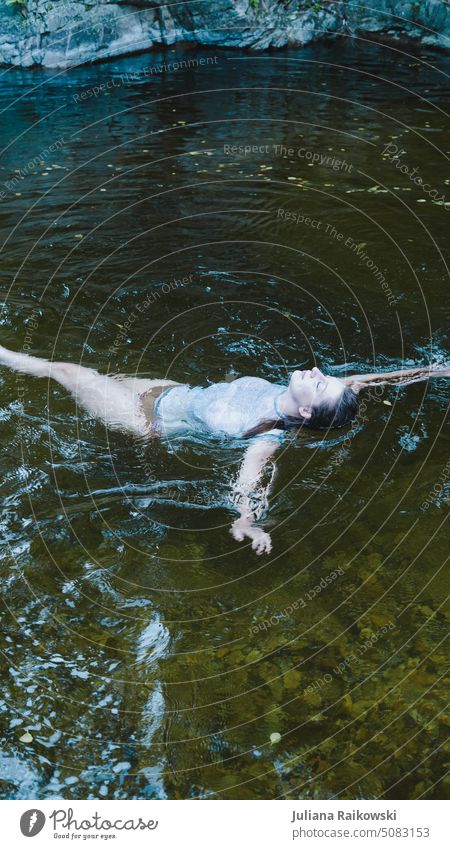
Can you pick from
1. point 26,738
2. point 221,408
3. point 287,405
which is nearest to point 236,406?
point 221,408

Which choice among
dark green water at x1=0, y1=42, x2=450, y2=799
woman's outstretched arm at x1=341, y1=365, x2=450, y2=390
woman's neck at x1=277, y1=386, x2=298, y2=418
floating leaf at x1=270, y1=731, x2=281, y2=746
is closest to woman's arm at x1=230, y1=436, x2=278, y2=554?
dark green water at x1=0, y1=42, x2=450, y2=799

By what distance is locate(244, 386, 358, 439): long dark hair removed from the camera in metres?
5.24

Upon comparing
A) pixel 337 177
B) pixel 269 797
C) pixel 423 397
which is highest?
pixel 337 177

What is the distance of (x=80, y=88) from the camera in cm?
1582

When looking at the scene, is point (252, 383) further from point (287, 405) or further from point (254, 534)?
point (254, 534)

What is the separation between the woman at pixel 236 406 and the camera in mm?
5176

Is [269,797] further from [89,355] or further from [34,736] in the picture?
[89,355]

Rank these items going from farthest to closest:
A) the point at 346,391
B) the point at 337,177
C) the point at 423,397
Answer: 1. the point at 337,177
2. the point at 423,397
3. the point at 346,391

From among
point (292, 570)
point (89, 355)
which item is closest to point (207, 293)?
point (89, 355)

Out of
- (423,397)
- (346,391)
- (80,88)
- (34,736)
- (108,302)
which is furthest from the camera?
(80,88)

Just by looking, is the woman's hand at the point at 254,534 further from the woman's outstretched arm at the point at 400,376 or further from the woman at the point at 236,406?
the woman's outstretched arm at the point at 400,376

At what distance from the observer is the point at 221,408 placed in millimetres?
5516

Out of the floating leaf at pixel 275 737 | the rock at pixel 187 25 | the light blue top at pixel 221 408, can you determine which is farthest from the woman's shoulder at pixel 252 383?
the rock at pixel 187 25

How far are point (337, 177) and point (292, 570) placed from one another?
7.81 m
